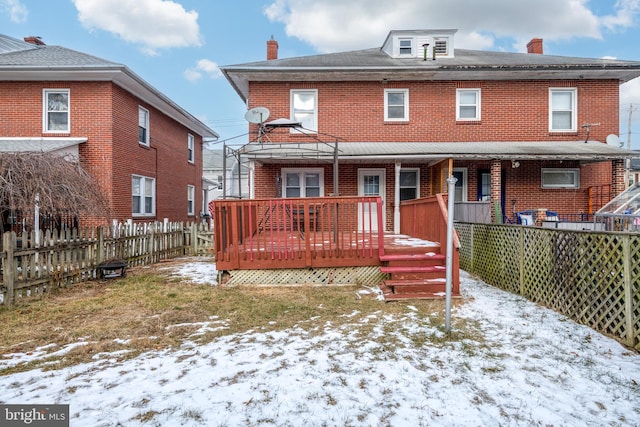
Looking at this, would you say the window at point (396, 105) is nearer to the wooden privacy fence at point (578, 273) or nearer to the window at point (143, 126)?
the wooden privacy fence at point (578, 273)

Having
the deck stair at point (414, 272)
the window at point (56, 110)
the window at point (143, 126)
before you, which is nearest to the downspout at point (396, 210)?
the deck stair at point (414, 272)

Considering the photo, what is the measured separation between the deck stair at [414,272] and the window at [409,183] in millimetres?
5991

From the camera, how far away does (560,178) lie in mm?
12859

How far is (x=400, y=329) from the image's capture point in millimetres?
4547

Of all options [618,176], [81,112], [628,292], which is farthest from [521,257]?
[81,112]

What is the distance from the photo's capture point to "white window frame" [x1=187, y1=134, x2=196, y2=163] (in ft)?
66.4

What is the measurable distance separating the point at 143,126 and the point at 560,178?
16.1 meters

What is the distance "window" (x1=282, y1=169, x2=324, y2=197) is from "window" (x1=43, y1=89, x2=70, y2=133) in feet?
25.6

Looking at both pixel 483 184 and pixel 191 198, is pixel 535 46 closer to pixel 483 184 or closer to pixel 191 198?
pixel 483 184

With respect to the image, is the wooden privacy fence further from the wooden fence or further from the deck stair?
the wooden fence

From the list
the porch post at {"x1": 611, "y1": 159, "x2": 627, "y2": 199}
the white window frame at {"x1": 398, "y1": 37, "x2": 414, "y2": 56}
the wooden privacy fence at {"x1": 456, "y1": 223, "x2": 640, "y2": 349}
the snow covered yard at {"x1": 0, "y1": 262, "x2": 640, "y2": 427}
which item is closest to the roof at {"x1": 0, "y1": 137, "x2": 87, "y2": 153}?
the snow covered yard at {"x1": 0, "y1": 262, "x2": 640, "y2": 427}

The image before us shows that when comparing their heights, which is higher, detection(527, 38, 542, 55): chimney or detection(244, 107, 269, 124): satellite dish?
detection(527, 38, 542, 55): chimney

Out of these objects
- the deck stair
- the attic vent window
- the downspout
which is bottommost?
the deck stair

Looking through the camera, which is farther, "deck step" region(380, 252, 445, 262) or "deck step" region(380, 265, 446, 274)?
"deck step" region(380, 252, 445, 262)
